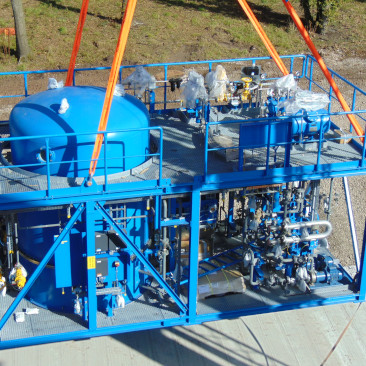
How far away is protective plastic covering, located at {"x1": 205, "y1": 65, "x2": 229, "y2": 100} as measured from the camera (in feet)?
49.1

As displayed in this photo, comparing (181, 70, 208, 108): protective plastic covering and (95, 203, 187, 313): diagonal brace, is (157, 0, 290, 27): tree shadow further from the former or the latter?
(95, 203, 187, 313): diagonal brace

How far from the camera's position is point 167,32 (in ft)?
108

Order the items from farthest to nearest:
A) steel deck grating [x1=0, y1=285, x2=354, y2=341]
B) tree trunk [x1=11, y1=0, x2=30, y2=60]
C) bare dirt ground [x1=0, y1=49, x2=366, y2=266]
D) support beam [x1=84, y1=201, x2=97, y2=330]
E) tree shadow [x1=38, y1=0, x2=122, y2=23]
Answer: tree shadow [x1=38, y1=0, x2=122, y2=23], tree trunk [x1=11, y1=0, x2=30, y2=60], bare dirt ground [x1=0, y1=49, x2=366, y2=266], steel deck grating [x1=0, y1=285, x2=354, y2=341], support beam [x1=84, y1=201, x2=97, y2=330]

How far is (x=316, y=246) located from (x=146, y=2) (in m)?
25.4

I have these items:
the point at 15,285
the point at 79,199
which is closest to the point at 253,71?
the point at 79,199

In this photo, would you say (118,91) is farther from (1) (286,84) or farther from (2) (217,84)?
(1) (286,84)

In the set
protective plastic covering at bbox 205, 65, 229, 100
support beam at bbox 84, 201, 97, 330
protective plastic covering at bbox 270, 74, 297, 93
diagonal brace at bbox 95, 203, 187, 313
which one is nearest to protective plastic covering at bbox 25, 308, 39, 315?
support beam at bbox 84, 201, 97, 330

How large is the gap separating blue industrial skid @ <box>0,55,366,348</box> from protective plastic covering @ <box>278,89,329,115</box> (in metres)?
0.10

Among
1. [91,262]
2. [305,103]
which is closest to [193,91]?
[305,103]

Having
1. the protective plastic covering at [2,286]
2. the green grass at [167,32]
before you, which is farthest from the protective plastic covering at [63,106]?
the green grass at [167,32]

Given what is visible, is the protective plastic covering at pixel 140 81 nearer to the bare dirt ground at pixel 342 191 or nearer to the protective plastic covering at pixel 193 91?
the protective plastic covering at pixel 193 91

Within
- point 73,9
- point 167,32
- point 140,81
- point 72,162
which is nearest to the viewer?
point 72,162

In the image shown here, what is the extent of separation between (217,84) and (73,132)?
14.0 feet

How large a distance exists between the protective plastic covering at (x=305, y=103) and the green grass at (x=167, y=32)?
693 inches
